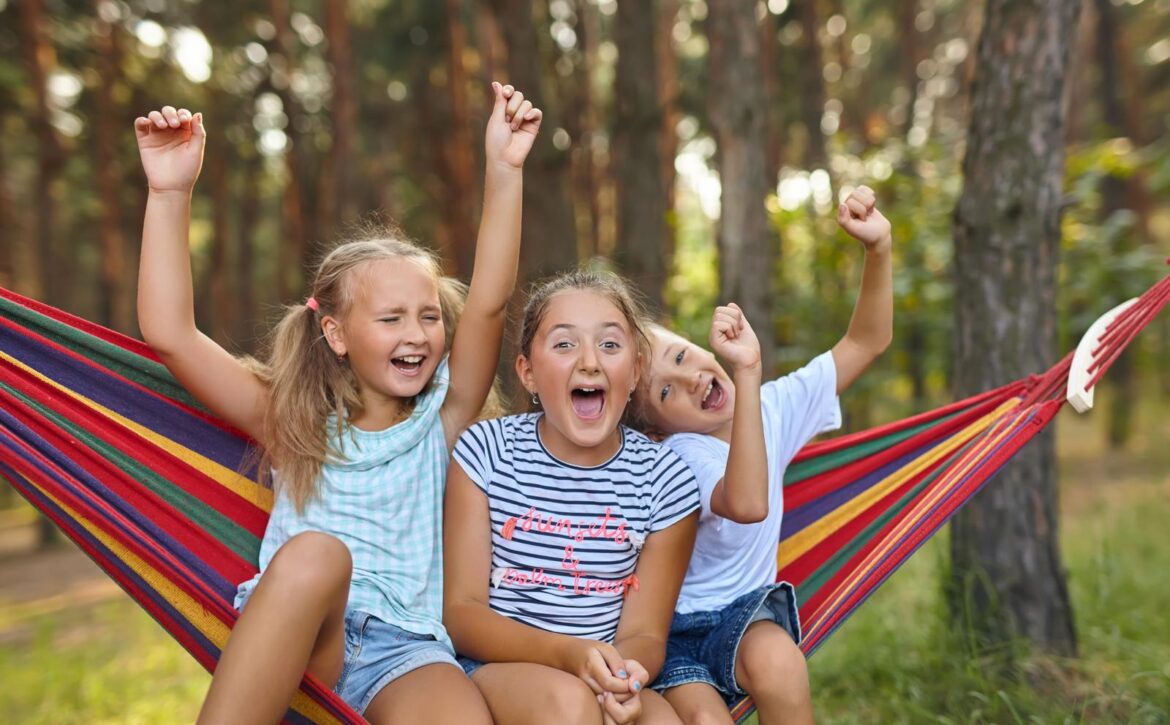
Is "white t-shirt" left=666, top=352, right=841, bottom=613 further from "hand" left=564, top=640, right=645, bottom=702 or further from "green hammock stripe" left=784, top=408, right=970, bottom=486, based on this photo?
"hand" left=564, top=640, right=645, bottom=702

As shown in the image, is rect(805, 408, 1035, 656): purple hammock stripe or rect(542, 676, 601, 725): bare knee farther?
rect(805, 408, 1035, 656): purple hammock stripe

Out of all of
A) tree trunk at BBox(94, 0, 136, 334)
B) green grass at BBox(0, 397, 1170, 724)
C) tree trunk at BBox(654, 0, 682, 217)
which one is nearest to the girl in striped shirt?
green grass at BBox(0, 397, 1170, 724)

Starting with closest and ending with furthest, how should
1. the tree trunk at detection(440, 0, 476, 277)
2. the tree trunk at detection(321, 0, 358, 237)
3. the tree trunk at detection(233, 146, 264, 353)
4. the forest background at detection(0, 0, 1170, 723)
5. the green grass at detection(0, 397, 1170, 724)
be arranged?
the green grass at detection(0, 397, 1170, 724), the forest background at detection(0, 0, 1170, 723), the tree trunk at detection(321, 0, 358, 237), the tree trunk at detection(440, 0, 476, 277), the tree trunk at detection(233, 146, 264, 353)

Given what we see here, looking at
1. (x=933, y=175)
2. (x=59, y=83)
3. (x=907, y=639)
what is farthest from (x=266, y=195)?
(x=907, y=639)

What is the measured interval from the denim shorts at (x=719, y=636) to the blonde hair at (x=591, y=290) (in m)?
0.48

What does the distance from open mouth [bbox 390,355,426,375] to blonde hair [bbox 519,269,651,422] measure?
195 millimetres

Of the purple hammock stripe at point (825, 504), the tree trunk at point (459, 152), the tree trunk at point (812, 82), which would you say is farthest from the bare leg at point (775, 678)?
the tree trunk at point (459, 152)

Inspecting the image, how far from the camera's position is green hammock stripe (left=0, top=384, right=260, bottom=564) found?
193 centimetres

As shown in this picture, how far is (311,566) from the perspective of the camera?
1627 millimetres

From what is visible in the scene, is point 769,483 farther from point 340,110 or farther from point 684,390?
point 340,110

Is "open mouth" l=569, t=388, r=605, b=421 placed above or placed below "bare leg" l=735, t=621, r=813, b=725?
above

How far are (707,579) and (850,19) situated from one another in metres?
13.3

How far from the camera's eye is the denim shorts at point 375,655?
181cm

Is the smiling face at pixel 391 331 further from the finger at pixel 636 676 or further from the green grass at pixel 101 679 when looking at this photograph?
the green grass at pixel 101 679
